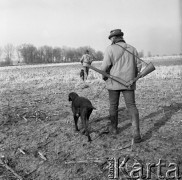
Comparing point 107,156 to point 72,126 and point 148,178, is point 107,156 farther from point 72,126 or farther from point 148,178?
point 72,126

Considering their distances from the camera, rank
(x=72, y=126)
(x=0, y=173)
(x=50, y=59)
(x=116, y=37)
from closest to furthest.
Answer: (x=0, y=173) → (x=116, y=37) → (x=72, y=126) → (x=50, y=59)

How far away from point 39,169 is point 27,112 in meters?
3.45

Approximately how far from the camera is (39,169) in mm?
4629

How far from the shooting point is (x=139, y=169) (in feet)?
14.2

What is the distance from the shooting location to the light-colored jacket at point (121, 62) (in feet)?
17.9

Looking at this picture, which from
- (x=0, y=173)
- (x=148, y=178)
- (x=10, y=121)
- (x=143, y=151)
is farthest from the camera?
(x=10, y=121)

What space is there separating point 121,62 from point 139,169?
2.19 metres

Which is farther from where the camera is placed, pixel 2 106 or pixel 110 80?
pixel 2 106

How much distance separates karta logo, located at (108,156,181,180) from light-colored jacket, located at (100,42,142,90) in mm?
1566

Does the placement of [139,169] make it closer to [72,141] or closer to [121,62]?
[72,141]

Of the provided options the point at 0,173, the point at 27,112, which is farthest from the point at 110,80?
the point at 27,112

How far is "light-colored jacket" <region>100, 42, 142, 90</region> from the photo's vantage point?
5.45 metres

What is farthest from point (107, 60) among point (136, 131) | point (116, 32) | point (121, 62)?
point (136, 131)

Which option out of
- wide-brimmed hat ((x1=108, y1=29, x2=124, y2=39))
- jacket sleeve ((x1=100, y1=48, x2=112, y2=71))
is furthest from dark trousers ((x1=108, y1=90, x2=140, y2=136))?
wide-brimmed hat ((x1=108, y1=29, x2=124, y2=39))
